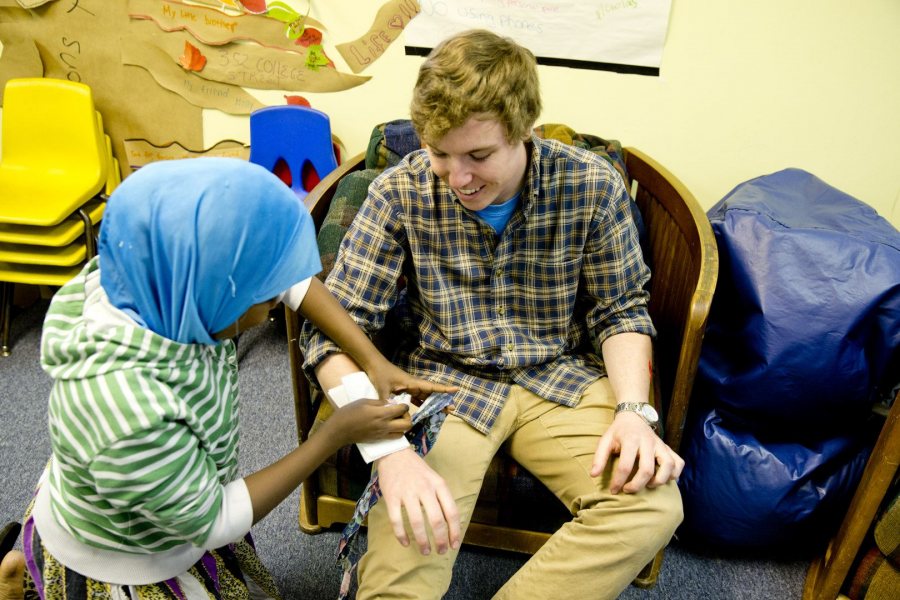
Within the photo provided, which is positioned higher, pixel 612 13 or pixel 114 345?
pixel 612 13

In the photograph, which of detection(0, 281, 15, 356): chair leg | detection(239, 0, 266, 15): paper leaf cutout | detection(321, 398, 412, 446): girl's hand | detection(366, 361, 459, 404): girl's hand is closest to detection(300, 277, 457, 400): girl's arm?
detection(366, 361, 459, 404): girl's hand

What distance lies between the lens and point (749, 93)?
1.88m

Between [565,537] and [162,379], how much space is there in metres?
0.72

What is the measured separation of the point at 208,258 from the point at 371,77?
149 centimetres

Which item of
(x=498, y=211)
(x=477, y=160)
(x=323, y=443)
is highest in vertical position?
(x=477, y=160)

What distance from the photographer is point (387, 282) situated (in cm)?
128

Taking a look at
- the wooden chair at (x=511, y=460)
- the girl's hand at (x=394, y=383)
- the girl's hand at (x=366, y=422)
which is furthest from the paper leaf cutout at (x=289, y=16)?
the girl's hand at (x=366, y=422)

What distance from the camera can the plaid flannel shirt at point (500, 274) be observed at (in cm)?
126

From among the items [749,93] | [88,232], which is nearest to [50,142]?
[88,232]

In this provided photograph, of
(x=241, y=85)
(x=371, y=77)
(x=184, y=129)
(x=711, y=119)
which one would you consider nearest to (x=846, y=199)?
(x=711, y=119)

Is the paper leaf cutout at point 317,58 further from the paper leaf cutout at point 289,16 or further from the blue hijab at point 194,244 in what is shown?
the blue hijab at point 194,244

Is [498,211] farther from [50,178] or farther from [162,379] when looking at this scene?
[50,178]

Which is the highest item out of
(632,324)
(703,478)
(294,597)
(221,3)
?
(221,3)

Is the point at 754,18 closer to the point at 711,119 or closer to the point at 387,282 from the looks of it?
the point at 711,119
